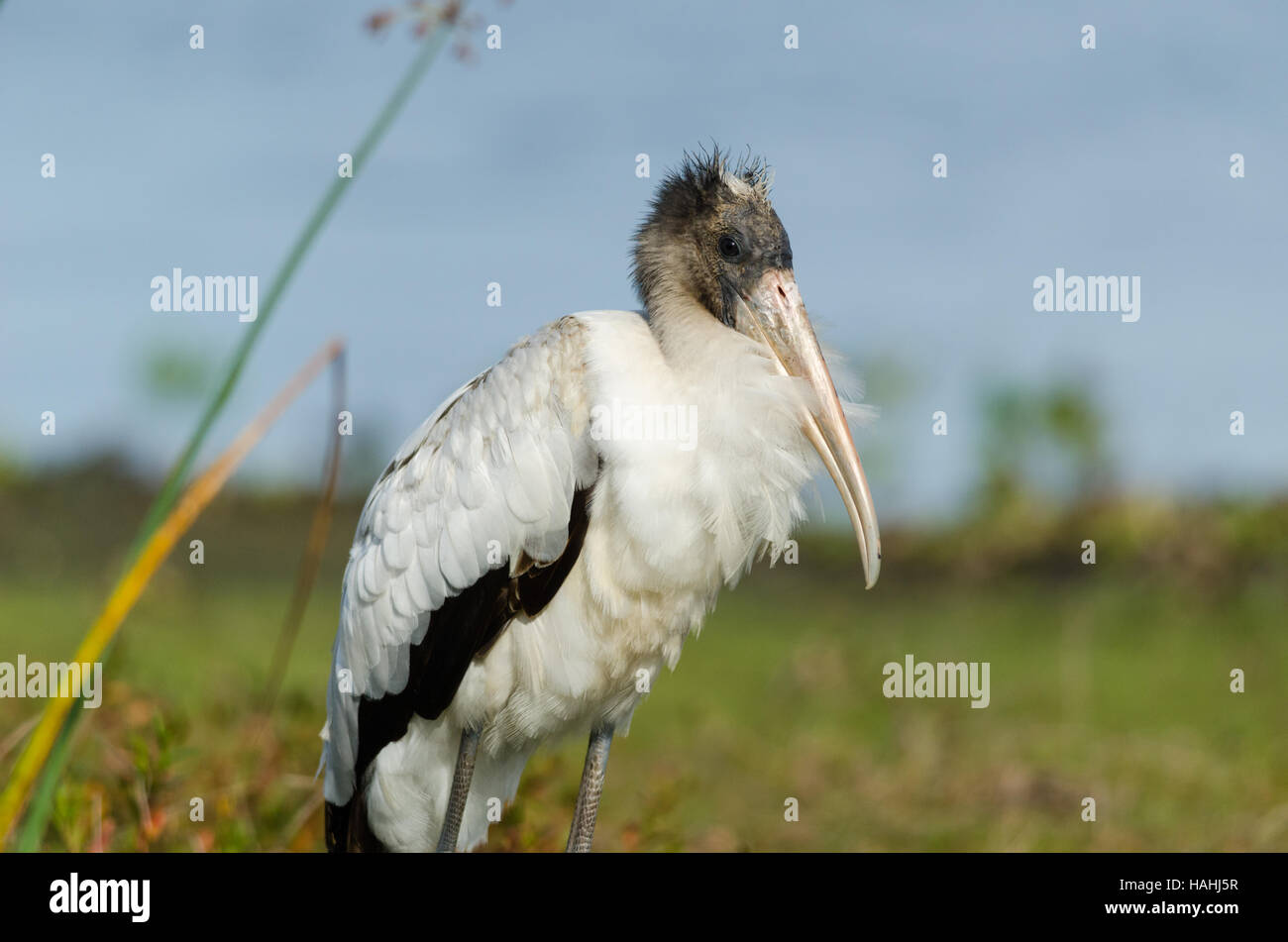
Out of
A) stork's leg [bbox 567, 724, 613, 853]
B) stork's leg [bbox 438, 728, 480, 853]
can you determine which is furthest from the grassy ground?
stork's leg [bbox 438, 728, 480, 853]

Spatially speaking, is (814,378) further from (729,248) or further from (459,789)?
(459,789)

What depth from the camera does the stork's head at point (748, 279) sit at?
11.5 feet

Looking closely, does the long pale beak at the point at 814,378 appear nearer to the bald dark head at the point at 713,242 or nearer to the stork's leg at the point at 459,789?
the bald dark head at the point at 713,242

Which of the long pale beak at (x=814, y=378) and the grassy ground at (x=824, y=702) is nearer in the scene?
the long pale beak at (x=814, y=378)

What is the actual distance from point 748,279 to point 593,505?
0.81m

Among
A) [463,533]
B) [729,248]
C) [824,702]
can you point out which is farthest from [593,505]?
[824,702]

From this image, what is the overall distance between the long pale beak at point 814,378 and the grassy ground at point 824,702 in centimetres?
156

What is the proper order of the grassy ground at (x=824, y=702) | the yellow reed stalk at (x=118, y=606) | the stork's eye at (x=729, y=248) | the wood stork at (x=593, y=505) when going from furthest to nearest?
1. the grassy ground at (x=824, y=702)
2. the stork's eye at (x=729, y=248)
3. the wood stork at (x=593, y=505)
4. the yellow reed stalk at (x=118, y=606)

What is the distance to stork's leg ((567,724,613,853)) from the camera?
376 centimetres

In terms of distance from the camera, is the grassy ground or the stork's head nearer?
the stork's head

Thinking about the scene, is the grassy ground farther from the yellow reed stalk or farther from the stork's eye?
the stork's eye

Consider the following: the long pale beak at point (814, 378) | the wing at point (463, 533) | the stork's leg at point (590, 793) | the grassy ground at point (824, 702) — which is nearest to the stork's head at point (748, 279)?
the long pale beak at point (814, 378)
